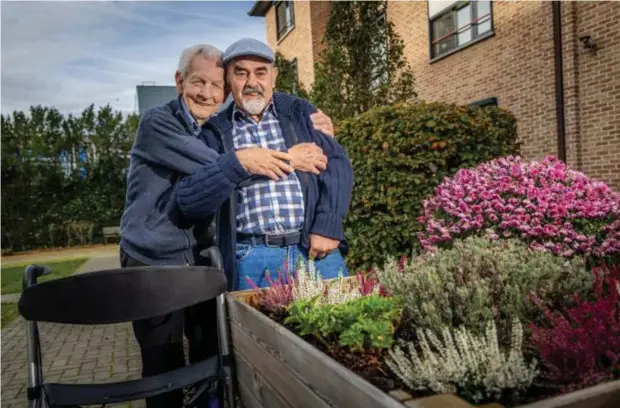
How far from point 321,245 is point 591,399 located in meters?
1.54

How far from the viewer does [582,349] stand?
4.48 ft

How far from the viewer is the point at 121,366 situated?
4.79 meters

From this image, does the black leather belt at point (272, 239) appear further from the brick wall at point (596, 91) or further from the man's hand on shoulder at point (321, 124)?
the brick wall at point (596, 91)

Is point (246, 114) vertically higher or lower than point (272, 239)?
higher

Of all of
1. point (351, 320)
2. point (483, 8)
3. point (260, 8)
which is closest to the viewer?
point (351, 320)

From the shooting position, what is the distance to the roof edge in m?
19.1

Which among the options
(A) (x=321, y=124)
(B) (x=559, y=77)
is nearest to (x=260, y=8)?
(B) (x=559, y=77)

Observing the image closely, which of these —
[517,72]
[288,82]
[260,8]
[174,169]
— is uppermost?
[260,8]

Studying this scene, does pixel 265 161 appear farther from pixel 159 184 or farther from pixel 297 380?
pixel 297 380

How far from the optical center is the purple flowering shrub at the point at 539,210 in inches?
159

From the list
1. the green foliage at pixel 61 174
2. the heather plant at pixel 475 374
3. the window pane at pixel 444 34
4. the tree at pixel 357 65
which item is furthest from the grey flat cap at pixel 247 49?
the green foliage at pixel 61 174

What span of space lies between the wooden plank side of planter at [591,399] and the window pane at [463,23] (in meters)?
10.7

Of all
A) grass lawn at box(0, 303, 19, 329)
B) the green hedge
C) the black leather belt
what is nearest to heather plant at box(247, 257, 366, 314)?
the black leather belt

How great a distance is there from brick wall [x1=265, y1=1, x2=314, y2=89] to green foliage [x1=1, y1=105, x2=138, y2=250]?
19.4ft
